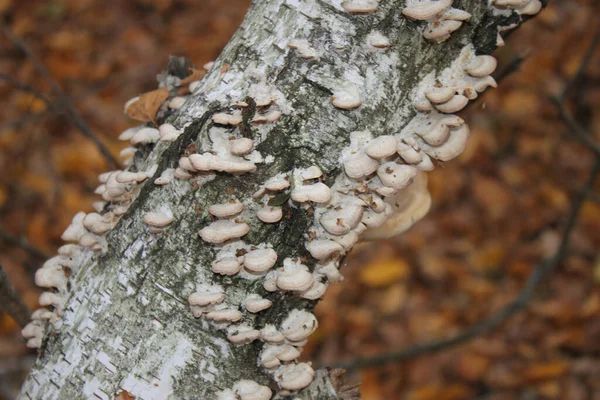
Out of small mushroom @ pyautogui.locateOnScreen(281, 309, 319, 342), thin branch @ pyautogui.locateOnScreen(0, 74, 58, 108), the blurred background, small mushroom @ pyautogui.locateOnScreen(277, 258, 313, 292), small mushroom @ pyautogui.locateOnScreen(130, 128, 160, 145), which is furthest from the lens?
the blurred background

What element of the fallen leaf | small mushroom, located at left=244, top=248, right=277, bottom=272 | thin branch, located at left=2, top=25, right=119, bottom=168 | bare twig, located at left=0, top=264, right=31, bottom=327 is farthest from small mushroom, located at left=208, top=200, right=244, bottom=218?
the fallen leaf

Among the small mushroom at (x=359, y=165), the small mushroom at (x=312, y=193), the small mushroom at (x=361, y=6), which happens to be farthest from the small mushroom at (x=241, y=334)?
the small mushroom at (x=361, y=6)

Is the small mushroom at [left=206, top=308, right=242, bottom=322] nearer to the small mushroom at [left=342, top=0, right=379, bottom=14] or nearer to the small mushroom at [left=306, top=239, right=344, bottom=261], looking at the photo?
the small mushroom at [left=306, top=239, right=344, bottom=261]

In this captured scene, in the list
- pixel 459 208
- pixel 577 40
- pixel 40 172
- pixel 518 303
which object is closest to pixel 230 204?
pixel 518 303

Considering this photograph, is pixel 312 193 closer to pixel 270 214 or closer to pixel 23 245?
pixel 270 214

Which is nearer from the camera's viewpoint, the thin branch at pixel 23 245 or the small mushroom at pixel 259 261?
the small mushroom at pixel 259 261

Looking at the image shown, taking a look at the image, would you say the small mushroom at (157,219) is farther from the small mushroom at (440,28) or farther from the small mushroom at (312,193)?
the small mushroom at (440,28)

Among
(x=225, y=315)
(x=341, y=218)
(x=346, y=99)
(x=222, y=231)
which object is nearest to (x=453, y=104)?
(x=346, y=99)
